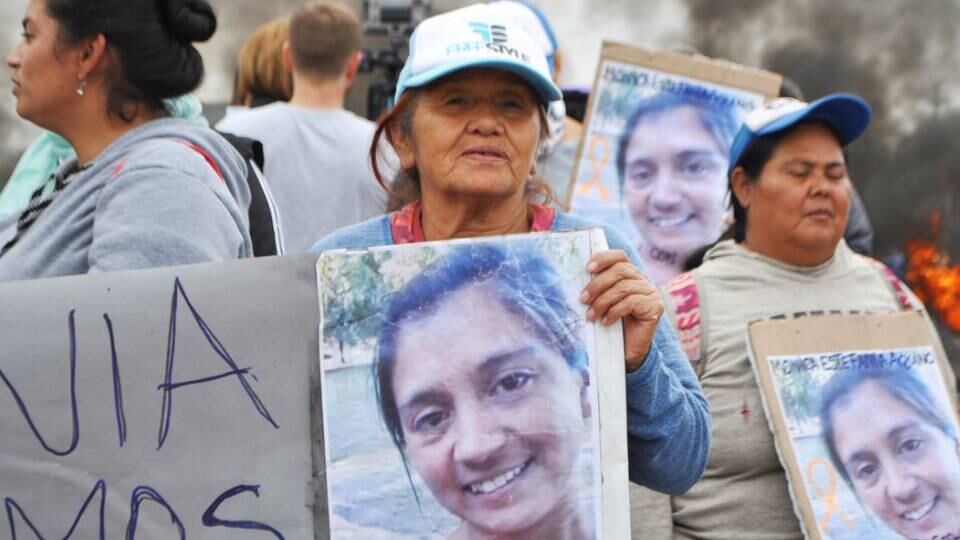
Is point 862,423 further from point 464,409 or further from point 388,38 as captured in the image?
point 388,38

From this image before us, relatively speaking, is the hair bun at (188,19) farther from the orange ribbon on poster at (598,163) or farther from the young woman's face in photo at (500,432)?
the orange ribbon on poster at (598,163)

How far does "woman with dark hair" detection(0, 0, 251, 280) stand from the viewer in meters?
2.66

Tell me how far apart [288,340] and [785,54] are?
5007 mm

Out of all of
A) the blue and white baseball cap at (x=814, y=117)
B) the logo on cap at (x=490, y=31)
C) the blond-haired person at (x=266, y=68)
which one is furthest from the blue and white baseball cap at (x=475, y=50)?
the blond-haired person at (x=266, y=68)

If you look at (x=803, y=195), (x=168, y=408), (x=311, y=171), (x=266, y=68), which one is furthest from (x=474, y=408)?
(x=266, y=68)

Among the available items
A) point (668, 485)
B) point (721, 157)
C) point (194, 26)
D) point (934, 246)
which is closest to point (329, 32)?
point (721, 157)

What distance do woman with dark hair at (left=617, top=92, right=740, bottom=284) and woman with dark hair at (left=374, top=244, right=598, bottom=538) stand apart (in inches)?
89.6

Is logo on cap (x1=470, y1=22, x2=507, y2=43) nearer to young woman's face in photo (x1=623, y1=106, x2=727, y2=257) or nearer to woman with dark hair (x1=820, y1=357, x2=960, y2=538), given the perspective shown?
woman with dark hair (x1=820, y1=357, x2=960, y2=538)

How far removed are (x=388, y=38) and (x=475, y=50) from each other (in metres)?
4.26

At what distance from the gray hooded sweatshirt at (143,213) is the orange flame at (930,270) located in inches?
174

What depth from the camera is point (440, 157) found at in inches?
101

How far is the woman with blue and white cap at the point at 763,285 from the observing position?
11.3 ft

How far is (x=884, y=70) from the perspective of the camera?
6891mm

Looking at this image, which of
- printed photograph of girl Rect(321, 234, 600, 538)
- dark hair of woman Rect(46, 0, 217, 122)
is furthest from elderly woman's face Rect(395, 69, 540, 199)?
dark hair of woman Rect(46, 0, 217, 122)
